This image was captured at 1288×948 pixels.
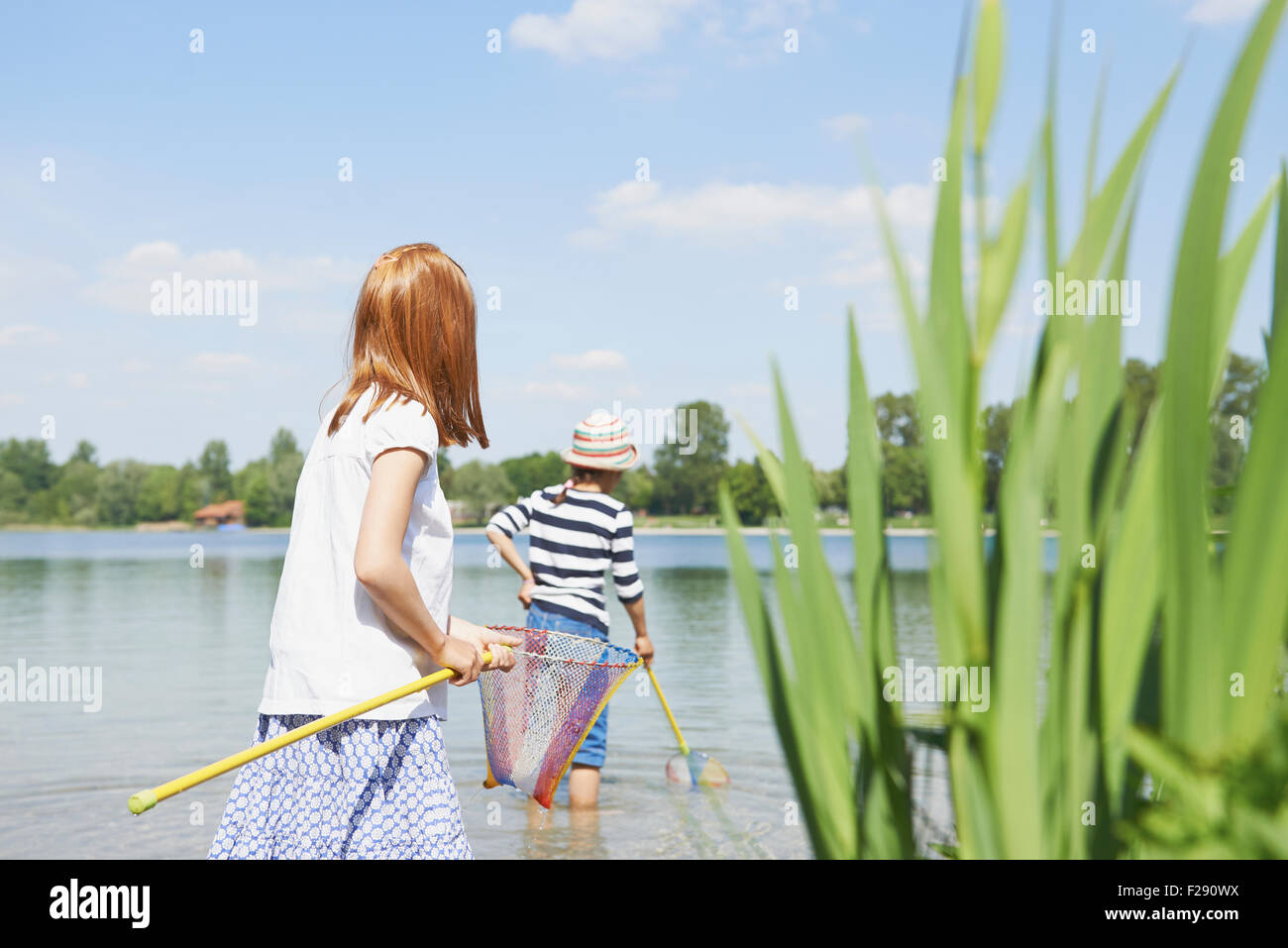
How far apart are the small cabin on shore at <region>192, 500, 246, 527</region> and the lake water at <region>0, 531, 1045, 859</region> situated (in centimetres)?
9285

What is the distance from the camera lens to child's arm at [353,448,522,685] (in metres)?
2.04

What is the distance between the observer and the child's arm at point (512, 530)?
572 centimetres

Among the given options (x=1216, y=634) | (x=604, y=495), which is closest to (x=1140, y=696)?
(x=1216, y=634)

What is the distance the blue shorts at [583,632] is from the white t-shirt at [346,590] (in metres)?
3.06

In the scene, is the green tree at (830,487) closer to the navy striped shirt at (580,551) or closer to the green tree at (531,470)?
the navy striped shirt at (580,551)

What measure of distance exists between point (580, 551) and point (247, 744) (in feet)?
11.2

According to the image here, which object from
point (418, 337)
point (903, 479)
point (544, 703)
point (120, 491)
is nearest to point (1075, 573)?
point (903, 479)

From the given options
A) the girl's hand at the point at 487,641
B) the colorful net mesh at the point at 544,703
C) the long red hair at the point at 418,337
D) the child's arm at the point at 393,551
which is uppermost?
the long red hair at the point at 418,337

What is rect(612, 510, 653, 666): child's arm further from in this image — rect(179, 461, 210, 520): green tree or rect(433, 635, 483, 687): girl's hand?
rect(179, 461, 210, 520): green tree

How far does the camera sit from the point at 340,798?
87.5 inches

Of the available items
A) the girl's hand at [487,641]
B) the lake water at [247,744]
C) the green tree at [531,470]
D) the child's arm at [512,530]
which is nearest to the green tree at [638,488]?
the green tree at [531,470]

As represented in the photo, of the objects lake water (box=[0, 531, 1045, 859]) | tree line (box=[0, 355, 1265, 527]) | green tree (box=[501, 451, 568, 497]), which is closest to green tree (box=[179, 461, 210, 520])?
tree line (box=[0, 355, 1265, 527])

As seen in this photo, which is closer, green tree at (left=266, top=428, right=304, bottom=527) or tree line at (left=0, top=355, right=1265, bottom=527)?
tree line at (left=0, top=355, right=1265, bottom=527)
